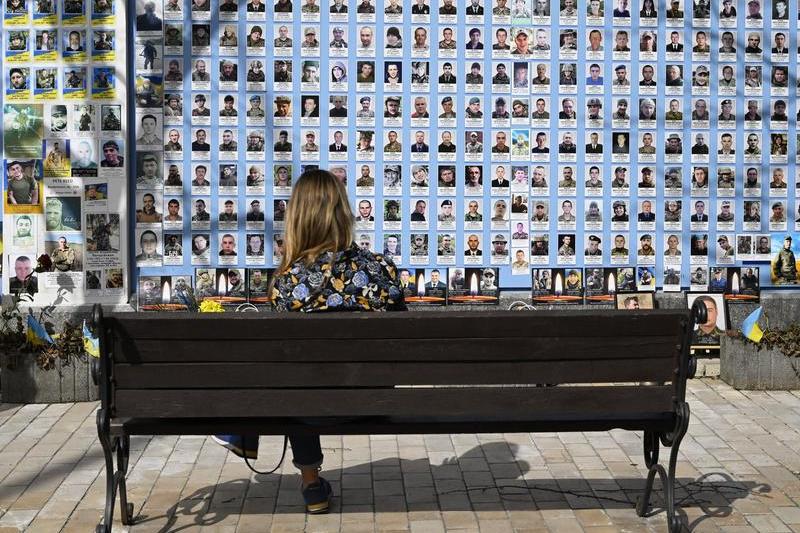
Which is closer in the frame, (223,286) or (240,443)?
(240,443)

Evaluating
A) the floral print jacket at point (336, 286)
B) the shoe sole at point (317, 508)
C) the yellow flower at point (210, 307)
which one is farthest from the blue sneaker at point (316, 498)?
the yellow flower at point (210, 307)

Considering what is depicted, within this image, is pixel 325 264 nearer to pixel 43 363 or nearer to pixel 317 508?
pixel 317 508

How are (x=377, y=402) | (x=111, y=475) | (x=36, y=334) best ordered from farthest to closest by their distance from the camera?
(x=36, y=334) < (x=111, y=475) < (x=377, y=402)

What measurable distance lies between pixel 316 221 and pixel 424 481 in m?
1.63

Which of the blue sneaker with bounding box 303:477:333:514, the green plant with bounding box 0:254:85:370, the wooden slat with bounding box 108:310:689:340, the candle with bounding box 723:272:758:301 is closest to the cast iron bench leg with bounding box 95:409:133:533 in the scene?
the wooden slat with bounding box 108:310:689:340

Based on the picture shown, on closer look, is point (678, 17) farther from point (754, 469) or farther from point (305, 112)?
point (754, 469)

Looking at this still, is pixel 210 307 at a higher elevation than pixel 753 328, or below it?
higher

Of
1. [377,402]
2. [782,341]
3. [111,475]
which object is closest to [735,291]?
[782,341]

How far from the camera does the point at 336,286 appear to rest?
517 centimetres

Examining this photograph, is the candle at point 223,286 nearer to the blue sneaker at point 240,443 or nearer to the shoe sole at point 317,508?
the blue sneaker at point 240,443

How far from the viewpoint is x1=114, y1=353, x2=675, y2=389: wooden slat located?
4758 mm

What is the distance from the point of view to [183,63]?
807cm

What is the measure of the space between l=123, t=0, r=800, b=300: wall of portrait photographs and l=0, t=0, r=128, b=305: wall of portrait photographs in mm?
185

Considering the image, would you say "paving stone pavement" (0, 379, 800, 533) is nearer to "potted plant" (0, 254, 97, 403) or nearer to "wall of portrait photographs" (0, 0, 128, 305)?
"potted plant" (0, 254, 97, 403)
